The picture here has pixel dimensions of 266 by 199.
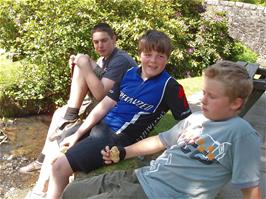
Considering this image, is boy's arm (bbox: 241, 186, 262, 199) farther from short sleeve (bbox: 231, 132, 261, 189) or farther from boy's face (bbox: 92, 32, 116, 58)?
boy's face (bbox: 92, 32, 116, 58)

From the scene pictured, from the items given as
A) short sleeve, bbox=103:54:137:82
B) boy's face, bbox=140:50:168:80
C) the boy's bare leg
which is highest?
boy's face, bbox=140:50:168:80

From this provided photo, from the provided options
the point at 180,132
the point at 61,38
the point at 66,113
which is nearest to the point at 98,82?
the point at 66,113

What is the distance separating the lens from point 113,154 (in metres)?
2.71

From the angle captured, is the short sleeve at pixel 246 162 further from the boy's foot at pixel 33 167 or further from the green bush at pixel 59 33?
the green bush at pixel 59 33

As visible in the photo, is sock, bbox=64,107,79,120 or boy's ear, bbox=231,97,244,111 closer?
boy's ear, bbox=231,97,244,111

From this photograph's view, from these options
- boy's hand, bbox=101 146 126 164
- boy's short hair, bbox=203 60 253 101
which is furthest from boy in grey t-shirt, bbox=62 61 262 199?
boy's hand, bbox=101 146 126 164

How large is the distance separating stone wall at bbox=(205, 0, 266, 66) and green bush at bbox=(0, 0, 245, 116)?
12.8ft

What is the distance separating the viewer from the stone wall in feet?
39.6

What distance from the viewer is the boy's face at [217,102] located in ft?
6.45

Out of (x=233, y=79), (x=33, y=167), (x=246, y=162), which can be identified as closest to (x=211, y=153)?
(x=246, y=162)

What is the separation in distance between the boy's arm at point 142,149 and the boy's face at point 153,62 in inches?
22.7

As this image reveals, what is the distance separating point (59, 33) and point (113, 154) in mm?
4216

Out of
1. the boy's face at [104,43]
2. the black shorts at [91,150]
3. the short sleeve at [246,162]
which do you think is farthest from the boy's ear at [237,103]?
the boy's face at [104,43]

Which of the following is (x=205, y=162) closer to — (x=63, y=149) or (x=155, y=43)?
(x=155, y=43)
